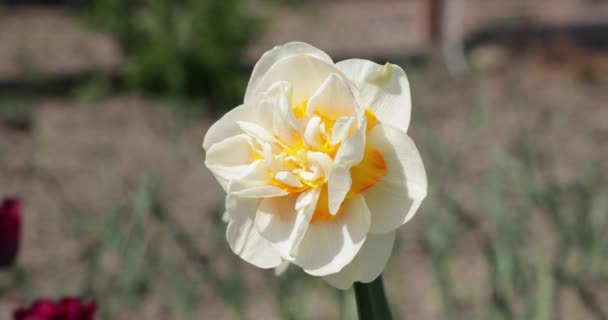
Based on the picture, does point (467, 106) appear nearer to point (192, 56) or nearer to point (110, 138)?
point (192, 56)

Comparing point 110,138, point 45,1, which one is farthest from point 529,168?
point 45,1

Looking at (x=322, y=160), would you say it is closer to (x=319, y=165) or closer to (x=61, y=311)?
(x=319, y=165)

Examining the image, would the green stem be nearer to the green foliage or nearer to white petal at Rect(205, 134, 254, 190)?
white petal at Rect(205, 134, 254, 190)

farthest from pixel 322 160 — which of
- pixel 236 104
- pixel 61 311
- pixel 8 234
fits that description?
pixel 236 104

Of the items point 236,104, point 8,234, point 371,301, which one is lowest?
point 236,104

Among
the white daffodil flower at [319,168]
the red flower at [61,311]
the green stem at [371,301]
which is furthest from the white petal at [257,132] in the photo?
the red flower at [61,311]
